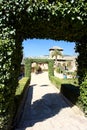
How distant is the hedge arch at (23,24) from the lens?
870 cm

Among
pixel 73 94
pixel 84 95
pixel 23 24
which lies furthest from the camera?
pixel 73 94

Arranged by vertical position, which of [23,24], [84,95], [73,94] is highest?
[23,24]

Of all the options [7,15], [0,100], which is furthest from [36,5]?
[0,100]

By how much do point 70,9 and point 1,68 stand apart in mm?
3496

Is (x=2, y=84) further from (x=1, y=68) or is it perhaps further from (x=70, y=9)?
(x=70, y=9)

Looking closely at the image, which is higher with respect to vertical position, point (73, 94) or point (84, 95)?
point (84, 95)

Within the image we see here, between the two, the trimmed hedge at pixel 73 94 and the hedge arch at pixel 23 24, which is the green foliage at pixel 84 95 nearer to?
the trimmed hedge at pixel 73 94

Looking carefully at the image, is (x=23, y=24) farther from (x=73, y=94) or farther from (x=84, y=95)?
(x=73, y=94)

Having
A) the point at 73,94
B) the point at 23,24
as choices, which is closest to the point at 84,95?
the point at 73,94

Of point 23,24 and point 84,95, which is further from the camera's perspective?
point 84,95

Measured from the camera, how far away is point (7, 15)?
8.79 m

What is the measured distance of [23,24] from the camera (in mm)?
9688

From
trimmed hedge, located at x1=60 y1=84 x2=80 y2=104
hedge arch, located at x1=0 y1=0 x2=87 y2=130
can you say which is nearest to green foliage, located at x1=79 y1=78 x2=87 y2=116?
trimmed hedge, located at x1=60 y1=84 x2=80 y2=104

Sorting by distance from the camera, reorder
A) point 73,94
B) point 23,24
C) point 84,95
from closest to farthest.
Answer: point 23,24 → point 84,95 → point 73,94
